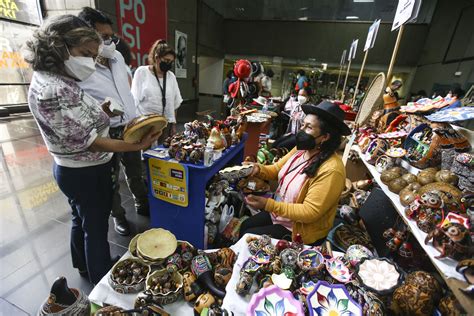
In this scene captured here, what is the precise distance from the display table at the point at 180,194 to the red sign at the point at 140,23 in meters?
5.06

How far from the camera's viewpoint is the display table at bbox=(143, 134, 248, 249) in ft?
5.14

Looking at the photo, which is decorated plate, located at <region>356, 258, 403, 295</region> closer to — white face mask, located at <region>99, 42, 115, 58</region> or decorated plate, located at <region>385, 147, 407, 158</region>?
decorated plate, located at <region>385, 147, 407, 158</region>

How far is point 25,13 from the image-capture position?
5.01 meters

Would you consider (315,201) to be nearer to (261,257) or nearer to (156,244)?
(261,257)

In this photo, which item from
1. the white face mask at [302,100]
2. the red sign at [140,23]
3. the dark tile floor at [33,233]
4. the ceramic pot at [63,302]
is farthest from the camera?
the red sign at [140,23]

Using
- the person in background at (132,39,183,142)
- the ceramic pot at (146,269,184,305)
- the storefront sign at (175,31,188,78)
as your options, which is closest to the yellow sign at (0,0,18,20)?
the storefront sign at (175,31,188,78)

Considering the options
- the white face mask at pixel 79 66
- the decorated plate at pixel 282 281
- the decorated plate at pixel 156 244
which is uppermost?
the white face mask at pixel 79 66

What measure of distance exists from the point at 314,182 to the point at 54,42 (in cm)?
146

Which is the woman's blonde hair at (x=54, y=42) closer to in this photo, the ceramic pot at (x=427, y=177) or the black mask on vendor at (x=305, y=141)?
the black mask on vendor at (x=305, y=141)

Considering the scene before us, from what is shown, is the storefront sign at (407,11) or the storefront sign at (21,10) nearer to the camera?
the storefront sign at (407,11)

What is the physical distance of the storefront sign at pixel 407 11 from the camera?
1.59 m

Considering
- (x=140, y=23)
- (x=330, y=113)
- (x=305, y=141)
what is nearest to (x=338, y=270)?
(x=305, y=141)

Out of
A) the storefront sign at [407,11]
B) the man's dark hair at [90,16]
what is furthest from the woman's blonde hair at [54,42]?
the storefront sign at [407,11]

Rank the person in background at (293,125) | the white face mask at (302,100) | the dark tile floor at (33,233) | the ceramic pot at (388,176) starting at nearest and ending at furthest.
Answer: the ceramic pot at (388,176)
the dark tile floor at (33,233)
the person in background at (293,125)
the white face mask at (302,100)
